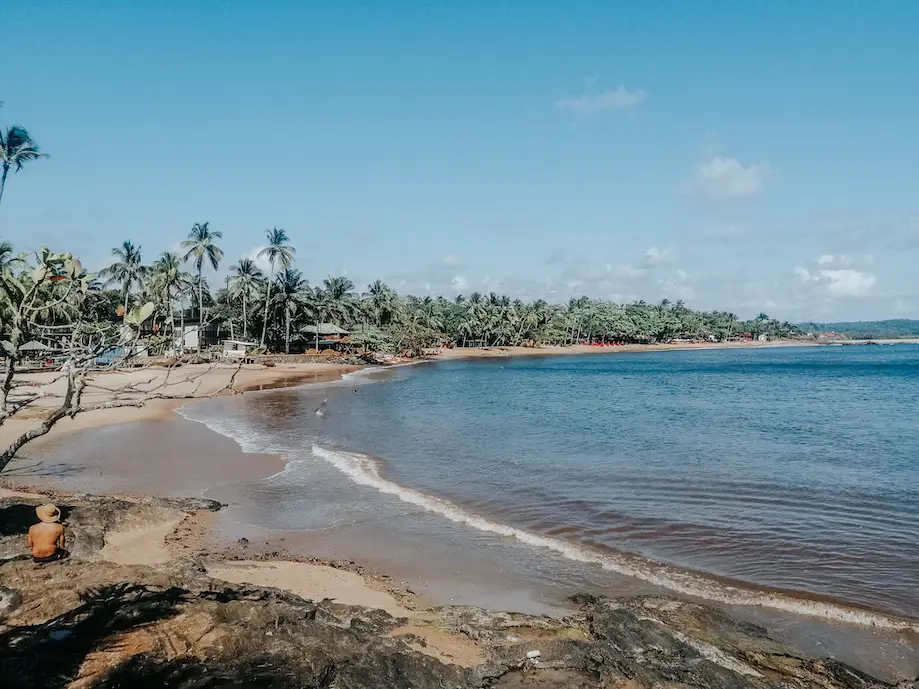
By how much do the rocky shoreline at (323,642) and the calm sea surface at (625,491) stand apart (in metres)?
2.26

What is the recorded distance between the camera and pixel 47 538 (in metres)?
9.54

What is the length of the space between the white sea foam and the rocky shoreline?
4.40ft

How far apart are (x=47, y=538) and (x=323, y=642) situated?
5226 millimetres

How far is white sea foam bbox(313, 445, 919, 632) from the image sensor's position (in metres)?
9.62

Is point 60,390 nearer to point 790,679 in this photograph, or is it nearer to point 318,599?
point 318,599

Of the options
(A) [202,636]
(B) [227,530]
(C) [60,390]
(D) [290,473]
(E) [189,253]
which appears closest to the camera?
(A) [202,636]

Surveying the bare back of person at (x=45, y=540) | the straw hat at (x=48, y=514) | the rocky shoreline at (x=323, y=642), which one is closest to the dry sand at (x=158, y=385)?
the straw hat at (x=48, y=514)

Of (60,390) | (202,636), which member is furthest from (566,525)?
(60,390)

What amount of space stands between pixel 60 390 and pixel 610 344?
134 meters

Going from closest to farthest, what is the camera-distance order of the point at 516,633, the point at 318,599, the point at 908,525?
the point at 516,633 → the point at 318,599 → the point at 908,525

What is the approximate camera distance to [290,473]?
19.1m

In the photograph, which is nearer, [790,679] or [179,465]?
[790,679]

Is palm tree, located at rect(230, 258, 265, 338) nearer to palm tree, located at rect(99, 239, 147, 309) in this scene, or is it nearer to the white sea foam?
palm tree, located at rect(99, 239, 147, 309)


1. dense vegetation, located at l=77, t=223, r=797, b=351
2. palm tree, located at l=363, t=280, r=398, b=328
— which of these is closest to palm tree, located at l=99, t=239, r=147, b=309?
dense vegetation, located at l=77, t=223, r=797, b=351
